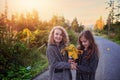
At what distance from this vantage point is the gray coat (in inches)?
193

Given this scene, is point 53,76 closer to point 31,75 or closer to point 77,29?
point 31,75

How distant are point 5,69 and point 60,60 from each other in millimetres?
5010

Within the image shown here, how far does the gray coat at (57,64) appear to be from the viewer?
489 centimetres

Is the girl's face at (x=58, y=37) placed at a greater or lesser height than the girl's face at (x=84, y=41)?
greater

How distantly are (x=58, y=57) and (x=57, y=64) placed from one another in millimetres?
88

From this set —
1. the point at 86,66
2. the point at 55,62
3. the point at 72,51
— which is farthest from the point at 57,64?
the point at 86,66

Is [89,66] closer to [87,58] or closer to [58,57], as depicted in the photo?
[87,58]

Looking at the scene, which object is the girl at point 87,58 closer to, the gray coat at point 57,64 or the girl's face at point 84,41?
the girl's face at point 84,41

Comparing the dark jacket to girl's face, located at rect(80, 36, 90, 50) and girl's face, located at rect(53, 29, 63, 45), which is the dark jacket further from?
girl's face, located at rect(53, 29, 63, 45)

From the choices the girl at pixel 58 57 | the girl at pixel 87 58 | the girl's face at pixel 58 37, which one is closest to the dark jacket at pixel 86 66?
the girl at pixel 87 58

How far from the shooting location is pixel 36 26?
19.1 m

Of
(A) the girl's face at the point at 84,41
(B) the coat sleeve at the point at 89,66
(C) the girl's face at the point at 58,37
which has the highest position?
(C) the girl's face at the point at 58,37

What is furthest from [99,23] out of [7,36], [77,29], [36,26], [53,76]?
[53,76]

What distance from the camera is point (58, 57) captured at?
16.1 feet
